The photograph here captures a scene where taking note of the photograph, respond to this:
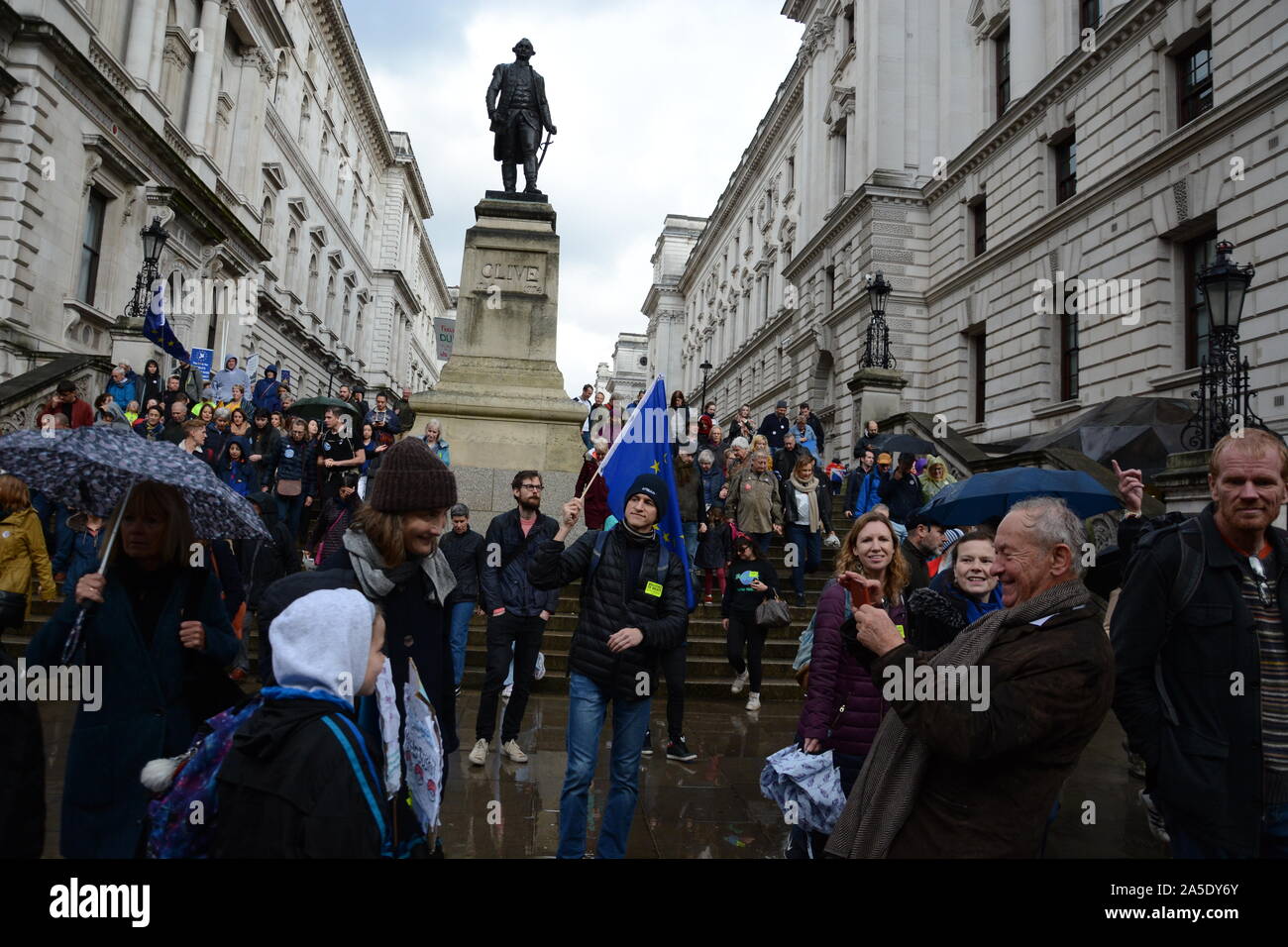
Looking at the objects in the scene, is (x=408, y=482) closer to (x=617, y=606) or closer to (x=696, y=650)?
(x=617, y=606)

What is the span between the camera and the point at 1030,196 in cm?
2173

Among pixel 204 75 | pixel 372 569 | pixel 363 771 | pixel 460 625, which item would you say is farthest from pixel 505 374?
pixel 204 75

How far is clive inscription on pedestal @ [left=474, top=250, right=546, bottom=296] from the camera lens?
1059cm

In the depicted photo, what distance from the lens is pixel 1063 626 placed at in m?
2.26

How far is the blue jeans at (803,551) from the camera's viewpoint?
408 inches

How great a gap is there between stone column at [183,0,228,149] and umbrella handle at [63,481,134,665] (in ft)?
98.9

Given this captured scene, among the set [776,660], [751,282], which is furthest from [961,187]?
[751,282]

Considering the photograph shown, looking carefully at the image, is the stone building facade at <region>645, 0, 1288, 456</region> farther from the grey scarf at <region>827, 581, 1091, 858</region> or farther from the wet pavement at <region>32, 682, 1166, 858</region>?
the grey scarf at <region>827, 581, 1091, 858</region>

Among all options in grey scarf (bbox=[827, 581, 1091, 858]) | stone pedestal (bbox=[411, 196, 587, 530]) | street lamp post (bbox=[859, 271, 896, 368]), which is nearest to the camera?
grey scarf (bbox=[827, 581, 1091, 858])

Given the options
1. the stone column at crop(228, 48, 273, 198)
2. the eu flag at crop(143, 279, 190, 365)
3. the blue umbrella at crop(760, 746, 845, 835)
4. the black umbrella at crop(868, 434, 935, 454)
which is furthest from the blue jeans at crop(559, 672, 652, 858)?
the stone column at crop(228, 48, 273, 198)

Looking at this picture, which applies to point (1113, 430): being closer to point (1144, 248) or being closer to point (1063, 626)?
point (1144, 248)

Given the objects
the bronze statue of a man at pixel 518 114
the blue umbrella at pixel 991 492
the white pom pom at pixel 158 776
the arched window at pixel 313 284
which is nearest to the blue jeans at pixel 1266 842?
the blue umbrella at pixel 991 492

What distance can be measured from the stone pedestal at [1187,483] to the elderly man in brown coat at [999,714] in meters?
7.42
